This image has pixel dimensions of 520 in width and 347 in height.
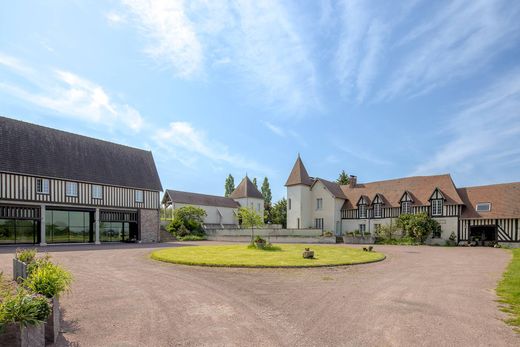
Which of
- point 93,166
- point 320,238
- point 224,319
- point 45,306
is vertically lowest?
point 320,238

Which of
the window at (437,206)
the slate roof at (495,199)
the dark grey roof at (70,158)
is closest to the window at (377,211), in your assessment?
the window at (437,206)

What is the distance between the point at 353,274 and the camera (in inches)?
503

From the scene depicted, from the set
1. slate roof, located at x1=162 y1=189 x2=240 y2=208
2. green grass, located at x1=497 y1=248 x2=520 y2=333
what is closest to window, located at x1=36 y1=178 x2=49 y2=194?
slate roof, located at x1=162 y1=189 x2=240 y2=208

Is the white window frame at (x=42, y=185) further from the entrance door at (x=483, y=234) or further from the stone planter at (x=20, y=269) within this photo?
the entrance door at (x=483, y=234)

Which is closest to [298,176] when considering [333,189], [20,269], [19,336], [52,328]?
[333,189]

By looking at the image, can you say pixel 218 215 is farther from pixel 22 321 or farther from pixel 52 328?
pixel 22 321

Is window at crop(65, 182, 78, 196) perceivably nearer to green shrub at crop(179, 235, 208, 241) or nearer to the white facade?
green shrub at crop(179, 235, 208, 241)

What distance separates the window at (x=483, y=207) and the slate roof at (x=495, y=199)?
25 cm

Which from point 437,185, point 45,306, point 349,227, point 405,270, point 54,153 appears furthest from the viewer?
point 349,227

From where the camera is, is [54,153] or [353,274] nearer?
[353,274]

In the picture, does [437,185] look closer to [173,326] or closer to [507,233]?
[507,233]

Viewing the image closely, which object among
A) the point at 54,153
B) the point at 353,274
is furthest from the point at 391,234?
the point at 54,153

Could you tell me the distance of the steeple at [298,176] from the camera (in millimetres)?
41281

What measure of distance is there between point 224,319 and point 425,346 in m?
3.49
